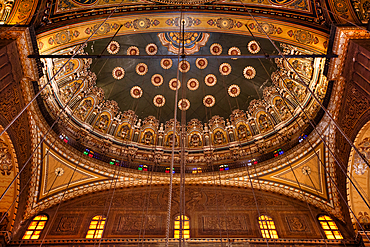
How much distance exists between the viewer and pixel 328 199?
32.8 ft

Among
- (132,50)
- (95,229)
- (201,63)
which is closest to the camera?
(95,229)

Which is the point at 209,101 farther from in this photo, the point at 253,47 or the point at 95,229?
the point at 95,229

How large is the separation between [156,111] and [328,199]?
921 cm

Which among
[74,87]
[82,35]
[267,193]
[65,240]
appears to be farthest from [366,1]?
[65,240]

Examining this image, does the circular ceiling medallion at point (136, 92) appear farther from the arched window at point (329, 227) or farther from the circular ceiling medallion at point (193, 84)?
the arched window at point (329, 227)

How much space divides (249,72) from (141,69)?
19.3 ft

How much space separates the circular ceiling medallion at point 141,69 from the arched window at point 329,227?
10854 millimetres

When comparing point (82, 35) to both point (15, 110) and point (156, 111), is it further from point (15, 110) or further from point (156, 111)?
point (156, 111)

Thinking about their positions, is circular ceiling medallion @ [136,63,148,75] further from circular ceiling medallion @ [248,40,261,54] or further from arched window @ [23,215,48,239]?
arched window @ [23,215,48,239]

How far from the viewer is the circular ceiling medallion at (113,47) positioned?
1260 cm

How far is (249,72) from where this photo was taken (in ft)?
45.4

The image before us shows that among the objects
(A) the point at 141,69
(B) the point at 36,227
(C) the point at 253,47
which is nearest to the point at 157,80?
(A) the point at 141,69

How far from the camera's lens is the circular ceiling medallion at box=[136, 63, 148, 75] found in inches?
562

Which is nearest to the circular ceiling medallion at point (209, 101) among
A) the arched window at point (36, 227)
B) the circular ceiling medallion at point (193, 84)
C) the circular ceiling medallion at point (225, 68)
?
the circular ceiling medallion at point (193, 84)
